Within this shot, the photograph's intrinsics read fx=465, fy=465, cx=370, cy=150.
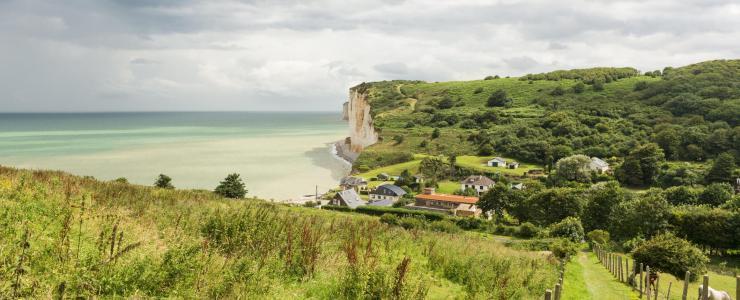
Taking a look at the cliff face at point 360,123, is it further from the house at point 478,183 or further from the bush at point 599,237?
the bush at point 599,237

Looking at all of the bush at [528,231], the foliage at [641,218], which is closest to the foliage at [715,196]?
the foliage at [641,218]

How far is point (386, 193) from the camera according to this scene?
5072cm

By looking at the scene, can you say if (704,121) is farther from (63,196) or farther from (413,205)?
(63,196)

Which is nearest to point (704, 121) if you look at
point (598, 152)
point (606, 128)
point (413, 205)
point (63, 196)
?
point (606, 128)

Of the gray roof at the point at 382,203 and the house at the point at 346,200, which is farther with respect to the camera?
the gray roof at the point at 382,203

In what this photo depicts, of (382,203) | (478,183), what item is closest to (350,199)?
(382,203)

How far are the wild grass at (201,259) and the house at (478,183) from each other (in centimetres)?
4402

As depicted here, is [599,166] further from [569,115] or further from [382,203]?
[382,203]

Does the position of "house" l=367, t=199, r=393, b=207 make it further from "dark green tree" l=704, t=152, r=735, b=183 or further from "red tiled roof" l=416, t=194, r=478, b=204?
"dark green tree" l=704, t=152, r=735, b=183

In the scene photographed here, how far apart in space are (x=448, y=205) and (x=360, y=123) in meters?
65.8

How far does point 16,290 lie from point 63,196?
490 centimetres

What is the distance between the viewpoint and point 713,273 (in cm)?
2025

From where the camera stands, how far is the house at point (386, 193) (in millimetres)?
49938

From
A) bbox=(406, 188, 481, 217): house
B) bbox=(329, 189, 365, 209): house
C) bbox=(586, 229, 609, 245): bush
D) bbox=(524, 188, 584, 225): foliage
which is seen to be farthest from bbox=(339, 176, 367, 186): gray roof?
bbox=(586, 229, 609, 245): bush
